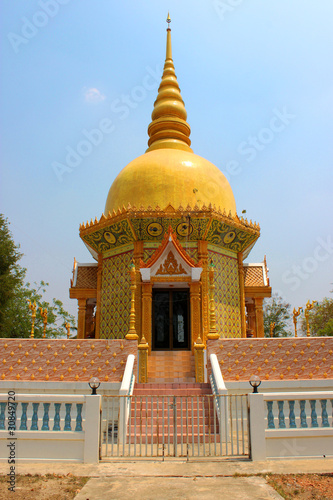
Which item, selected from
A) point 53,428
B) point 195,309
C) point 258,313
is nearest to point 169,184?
point 195,309

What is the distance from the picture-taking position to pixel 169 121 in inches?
825

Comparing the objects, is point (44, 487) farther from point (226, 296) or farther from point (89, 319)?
point (89, 319)

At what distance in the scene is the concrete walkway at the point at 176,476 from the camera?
17.9ft

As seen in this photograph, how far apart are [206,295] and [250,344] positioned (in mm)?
4260

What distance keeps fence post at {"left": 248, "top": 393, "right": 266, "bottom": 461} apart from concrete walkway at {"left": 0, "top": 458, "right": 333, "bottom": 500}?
7.8 inches

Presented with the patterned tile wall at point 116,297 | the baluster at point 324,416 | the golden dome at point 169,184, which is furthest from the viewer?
the golden dome at point 169,184

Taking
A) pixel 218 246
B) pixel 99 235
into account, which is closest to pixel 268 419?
pixel 218 246

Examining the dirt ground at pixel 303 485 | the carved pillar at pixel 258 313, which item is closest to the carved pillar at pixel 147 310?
the carved pillar at pixel 258 313

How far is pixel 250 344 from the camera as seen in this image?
1156cm

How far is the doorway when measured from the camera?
15.2m

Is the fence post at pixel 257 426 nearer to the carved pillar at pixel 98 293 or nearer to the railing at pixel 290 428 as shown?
the railing at pixel 290 428

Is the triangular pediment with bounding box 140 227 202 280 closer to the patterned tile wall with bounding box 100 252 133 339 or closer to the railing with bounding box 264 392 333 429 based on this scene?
the patterned tile wall with bounding box 100 252 133 339

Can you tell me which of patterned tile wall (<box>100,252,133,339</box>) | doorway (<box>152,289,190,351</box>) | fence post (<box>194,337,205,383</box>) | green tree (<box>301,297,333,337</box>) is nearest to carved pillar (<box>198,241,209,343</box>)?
doorway (<box>152,289,190,351</box>)

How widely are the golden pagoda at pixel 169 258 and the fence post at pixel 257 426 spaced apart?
6.33 meters
